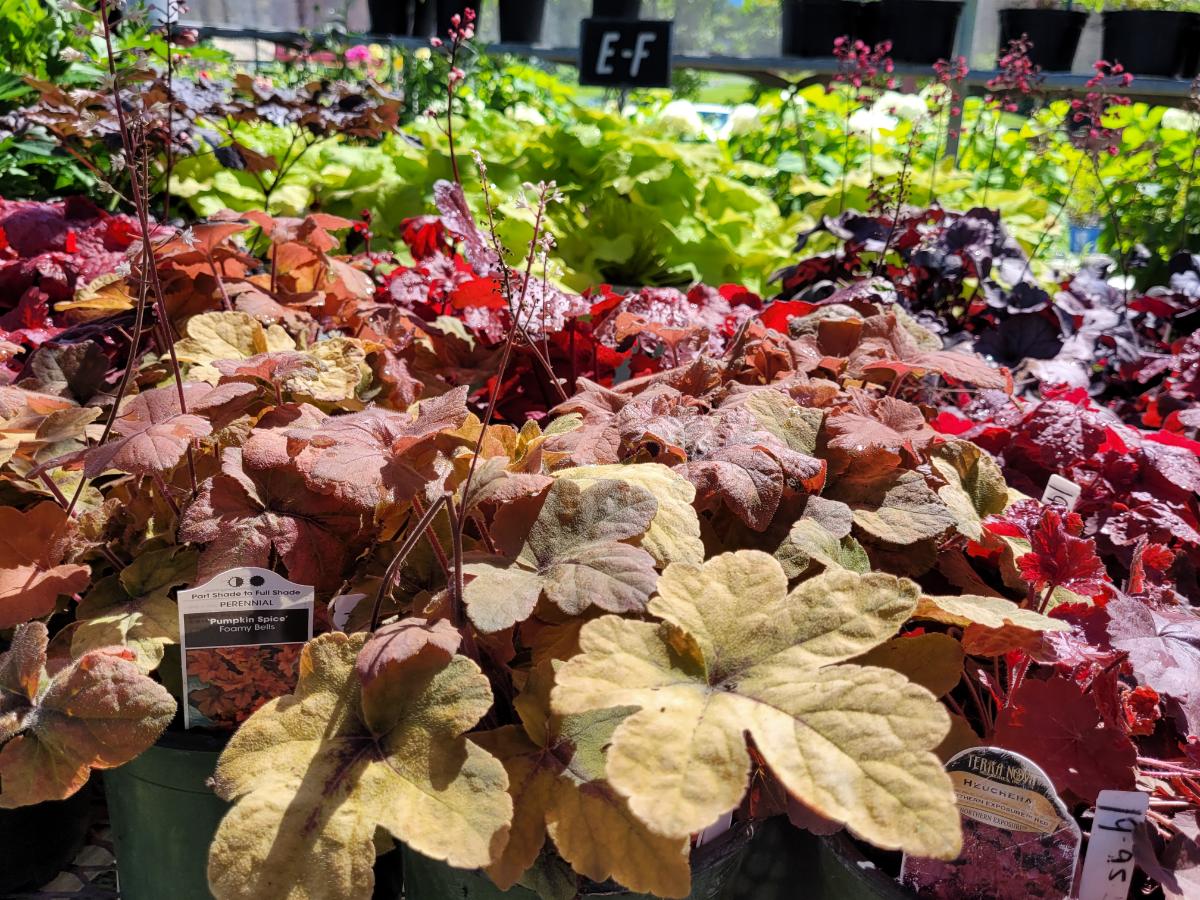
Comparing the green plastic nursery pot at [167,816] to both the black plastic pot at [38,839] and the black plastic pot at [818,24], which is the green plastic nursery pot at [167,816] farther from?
the black plastic pot at [818,24]

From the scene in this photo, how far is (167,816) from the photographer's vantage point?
3.42 feet

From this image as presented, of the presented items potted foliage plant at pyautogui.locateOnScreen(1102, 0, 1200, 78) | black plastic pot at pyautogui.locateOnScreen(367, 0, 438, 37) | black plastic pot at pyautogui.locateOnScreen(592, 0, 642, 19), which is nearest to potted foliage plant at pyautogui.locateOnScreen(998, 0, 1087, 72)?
potted foliage plant at pyautogui.locateOnScreen(1102, 0, 1200, 78)

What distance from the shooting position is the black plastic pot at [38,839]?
131 cm

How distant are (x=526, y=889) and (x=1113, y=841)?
47 cm

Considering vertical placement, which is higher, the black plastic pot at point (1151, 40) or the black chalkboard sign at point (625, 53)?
the black plastic pot at point (1151, 40)

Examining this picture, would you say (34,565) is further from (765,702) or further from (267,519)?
(765,702)

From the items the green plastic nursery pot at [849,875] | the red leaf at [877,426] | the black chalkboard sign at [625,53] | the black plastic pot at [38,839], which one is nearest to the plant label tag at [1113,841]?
the green plastic nursery pot at [849,875]

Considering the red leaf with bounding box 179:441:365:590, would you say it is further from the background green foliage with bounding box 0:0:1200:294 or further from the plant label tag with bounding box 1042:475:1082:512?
the background green foliage with bounding box 0:0:1200:294

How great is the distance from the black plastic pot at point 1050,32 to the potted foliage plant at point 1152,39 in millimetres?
131

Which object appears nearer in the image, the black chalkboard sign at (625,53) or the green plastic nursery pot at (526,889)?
the green plastic nursery pot at (526,889)

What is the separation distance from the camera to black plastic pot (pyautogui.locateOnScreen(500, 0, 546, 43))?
5.33m

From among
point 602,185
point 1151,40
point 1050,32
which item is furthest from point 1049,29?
point 602,185

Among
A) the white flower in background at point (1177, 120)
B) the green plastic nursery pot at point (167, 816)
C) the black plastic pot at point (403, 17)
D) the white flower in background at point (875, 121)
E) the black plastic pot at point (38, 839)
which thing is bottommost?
the black plastic pot at point (38, 839)

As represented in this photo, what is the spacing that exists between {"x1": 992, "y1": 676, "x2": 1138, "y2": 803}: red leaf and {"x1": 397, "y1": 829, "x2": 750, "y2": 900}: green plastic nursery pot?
254 mm
